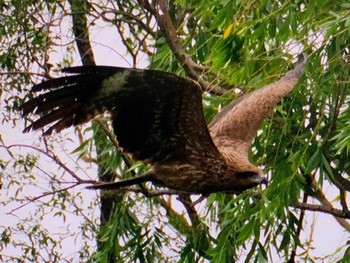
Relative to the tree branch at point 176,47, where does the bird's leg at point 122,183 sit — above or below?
below

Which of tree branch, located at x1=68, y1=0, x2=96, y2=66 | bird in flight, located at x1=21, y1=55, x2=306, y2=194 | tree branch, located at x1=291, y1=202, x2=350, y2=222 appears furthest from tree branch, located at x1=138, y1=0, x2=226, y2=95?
bird in flight, located at x1=21, y1=55, x2=306, y2=194

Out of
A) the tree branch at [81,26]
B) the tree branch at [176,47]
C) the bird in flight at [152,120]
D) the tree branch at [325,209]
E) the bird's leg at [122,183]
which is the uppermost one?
the tree branch at [81,26]

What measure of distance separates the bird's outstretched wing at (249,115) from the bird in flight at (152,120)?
0.32m

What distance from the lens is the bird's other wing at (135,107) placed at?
6160mm

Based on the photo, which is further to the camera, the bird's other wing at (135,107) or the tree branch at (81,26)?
the tree branch at (81,26)

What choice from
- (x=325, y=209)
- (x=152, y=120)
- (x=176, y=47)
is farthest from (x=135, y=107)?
(x=325, y=209)

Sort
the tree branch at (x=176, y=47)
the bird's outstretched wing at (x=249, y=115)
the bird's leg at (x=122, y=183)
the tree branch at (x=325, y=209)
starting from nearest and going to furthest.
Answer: the bird's leg at (x=122, y=183), the bird's outstretched wing at (x=249, y=115), the tree branch at (x=176, y=47), the tree branch at (x=325, y=209)

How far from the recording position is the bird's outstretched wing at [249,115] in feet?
22.8

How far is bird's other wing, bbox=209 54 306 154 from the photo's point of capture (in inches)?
275

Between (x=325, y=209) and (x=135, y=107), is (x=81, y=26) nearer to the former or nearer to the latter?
(x=325, y=209)

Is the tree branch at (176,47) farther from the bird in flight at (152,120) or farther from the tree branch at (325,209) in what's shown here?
the bird in flight at (152,120)

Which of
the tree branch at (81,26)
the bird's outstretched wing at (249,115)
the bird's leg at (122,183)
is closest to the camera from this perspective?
the bird's leg at (122,183)

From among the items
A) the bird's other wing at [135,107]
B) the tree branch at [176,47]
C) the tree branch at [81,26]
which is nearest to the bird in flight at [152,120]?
the bird's other wing at [135,107]

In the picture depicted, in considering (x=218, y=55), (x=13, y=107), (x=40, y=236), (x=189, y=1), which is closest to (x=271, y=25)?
(x=218, y=55)
